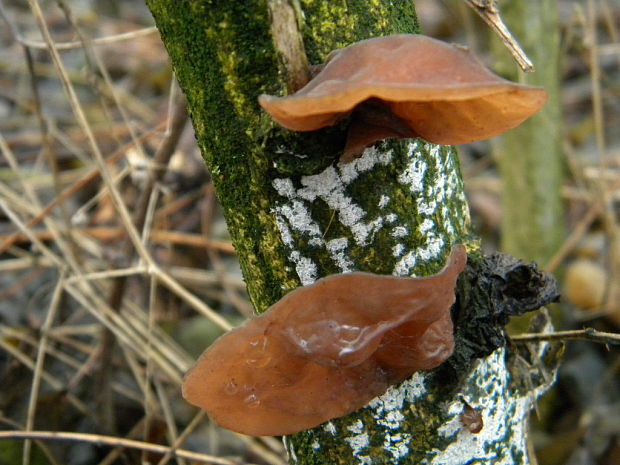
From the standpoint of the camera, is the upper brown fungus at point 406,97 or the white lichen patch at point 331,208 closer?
the upper brown fungus at point 406,97

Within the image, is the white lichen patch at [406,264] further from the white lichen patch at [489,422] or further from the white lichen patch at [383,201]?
the white lichen patch at [489,422]

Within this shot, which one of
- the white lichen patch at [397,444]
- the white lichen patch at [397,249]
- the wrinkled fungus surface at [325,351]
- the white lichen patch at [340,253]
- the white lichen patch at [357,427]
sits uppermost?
the white lichen patch at [340,253]

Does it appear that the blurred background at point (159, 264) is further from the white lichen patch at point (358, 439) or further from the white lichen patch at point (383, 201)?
the white lichen patch at point (383, 201)

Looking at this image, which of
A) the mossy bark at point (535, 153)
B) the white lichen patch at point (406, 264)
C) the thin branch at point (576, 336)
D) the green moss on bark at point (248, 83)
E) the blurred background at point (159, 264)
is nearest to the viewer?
the green moss on bark at point (248, 83)

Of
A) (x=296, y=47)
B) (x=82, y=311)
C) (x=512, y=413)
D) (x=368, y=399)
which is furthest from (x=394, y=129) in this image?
(x=82, y=311)

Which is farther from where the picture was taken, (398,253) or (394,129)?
(398,253)

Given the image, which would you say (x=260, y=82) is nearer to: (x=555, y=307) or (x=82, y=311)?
(x=82, y=311)

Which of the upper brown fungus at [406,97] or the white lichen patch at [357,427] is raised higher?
the upper brown fungus at [406,97]

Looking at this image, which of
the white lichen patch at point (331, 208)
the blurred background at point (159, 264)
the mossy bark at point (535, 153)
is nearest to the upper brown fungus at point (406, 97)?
the white lichen patch at point (331, 208)

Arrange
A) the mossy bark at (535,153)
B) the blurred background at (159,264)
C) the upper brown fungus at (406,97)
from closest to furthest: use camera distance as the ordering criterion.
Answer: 1. the upper brown fungus at (406,97)
2. the blurred background at (159,264)
3. the mossy bark at (535,153)
